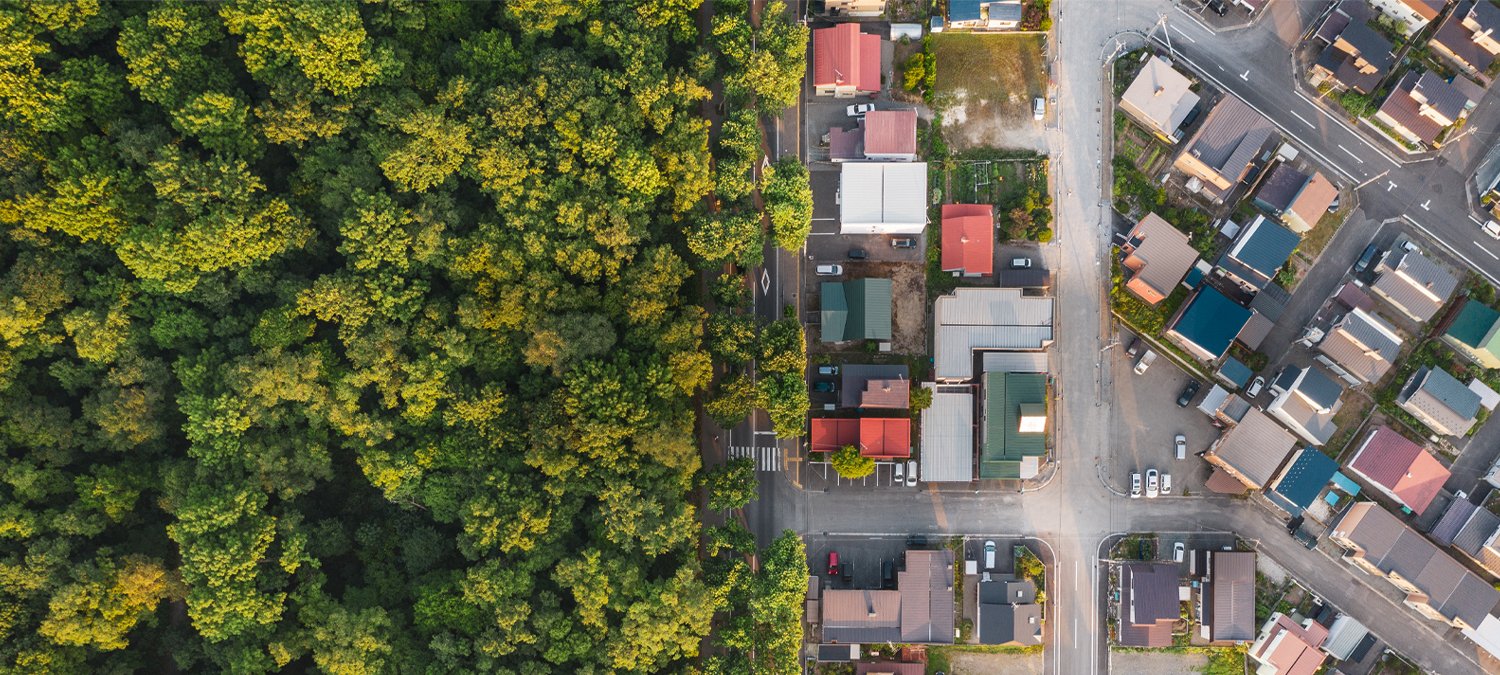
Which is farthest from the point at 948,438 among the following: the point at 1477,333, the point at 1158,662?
the point at 1477,333

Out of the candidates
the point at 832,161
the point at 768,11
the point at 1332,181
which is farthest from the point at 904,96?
the point at 1332,181

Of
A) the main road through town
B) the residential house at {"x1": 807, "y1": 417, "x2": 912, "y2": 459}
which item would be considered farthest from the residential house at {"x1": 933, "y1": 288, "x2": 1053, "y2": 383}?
the residential house at {"x1": 807, "y1": 417, "x2": 912, "y2": 459}

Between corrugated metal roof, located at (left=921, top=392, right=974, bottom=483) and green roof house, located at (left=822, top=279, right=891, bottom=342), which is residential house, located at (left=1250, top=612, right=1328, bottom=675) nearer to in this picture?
corrugated metal roof, located at (left=921, top=392, right=974, bottom=483)

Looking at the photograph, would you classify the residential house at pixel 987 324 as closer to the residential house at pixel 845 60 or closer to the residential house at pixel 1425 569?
the residential house at pixel 845 60

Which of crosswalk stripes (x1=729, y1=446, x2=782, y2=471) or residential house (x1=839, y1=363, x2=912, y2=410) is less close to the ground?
residential house (x1=839, y1=363, x2=912, y2=410)

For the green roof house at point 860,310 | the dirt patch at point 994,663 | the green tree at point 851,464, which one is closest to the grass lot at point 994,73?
the green roof house at point 860,310

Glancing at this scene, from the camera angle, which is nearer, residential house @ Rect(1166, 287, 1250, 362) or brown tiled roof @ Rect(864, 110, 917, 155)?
residential house @ Rect(1166, 287, 1250, 362)
